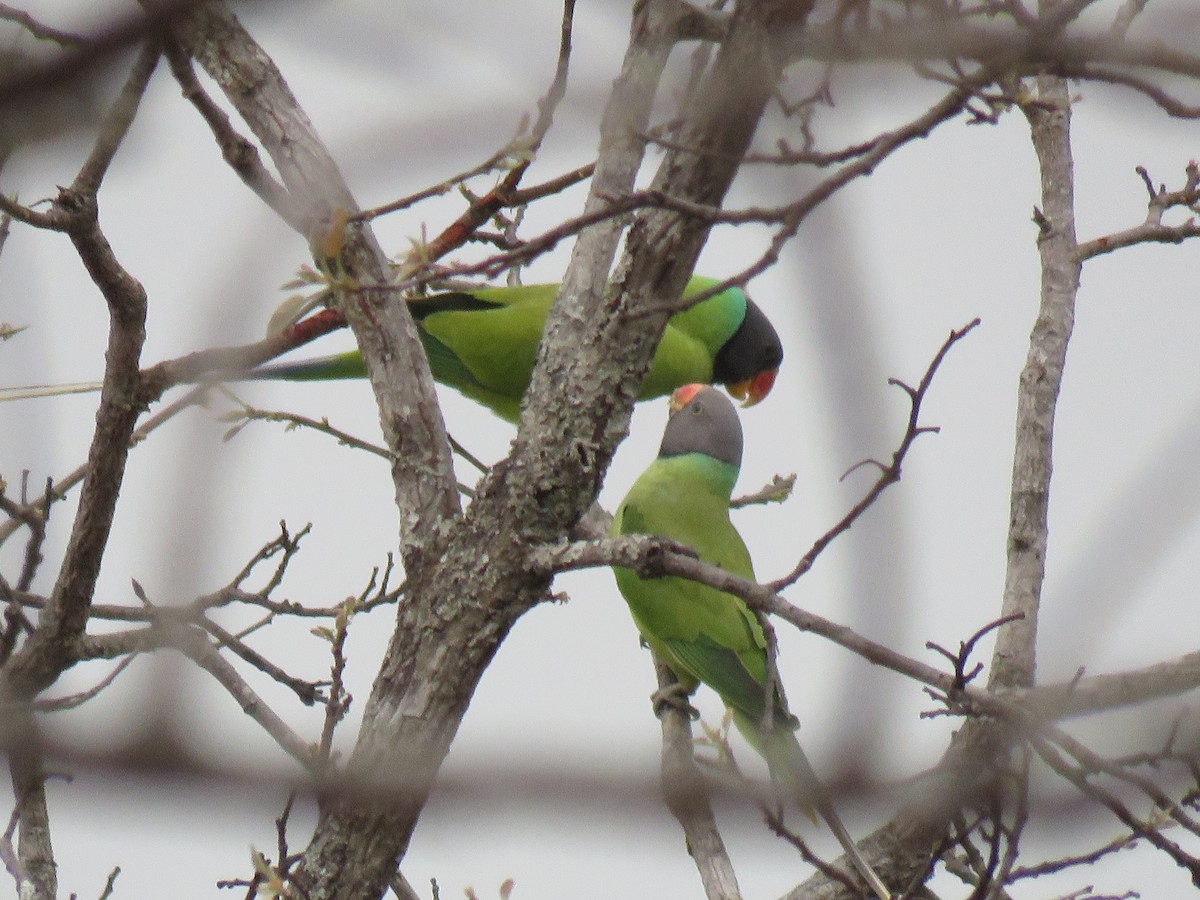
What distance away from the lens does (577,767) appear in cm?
71

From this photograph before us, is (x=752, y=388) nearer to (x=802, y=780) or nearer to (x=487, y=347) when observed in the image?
(x=487, y=347)

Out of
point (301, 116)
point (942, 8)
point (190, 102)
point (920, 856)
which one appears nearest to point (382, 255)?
point (301, 116)

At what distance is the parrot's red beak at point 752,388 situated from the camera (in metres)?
6.15

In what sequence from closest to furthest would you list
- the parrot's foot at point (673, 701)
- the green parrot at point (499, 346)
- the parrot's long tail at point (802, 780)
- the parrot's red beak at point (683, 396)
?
1. the parrot's long tail at point (802, 780)
2. the parrot's foot at point (673, 701)
3. the green parrot at point (499, 346)
4. the parrot's red beak at point (683, 396)

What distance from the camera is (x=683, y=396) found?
16.7 feet

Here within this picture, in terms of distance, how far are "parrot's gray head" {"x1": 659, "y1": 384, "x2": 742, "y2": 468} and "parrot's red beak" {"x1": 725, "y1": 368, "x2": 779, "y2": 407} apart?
3.35 ft

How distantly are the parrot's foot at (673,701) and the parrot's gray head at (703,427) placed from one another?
106 centimetres

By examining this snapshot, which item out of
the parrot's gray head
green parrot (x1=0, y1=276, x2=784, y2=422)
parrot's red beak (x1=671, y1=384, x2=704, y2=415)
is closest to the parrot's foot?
green parrot (x1=0, y1=276, x2=784, y2=422)

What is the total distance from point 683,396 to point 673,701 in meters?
1.50

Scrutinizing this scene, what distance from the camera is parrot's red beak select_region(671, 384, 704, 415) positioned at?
200 inches

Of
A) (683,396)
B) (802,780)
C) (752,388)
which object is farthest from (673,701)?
(802,780)

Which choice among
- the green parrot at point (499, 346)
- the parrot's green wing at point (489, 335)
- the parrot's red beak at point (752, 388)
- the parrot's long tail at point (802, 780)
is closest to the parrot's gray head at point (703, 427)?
the green parrot at point (499, 346)

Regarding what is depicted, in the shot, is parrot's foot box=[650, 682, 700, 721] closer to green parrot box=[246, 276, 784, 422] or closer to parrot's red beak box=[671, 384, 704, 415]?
green parrot box=[246, 276, 784, 422]

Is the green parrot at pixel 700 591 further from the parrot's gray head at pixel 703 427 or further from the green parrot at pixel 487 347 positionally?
the green parrot at pixel 487 347
